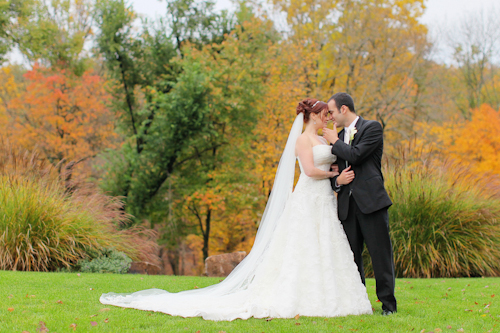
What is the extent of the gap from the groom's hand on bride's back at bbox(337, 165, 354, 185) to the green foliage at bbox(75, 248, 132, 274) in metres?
4.80

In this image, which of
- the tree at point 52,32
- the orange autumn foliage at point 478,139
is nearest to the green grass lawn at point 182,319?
the tree at point 52,32

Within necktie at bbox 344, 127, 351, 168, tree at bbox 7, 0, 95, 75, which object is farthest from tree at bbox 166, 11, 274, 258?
necktie at bbox 344, 127, 351, 168

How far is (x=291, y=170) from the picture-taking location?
16.8 feet

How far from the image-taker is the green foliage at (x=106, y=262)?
23.9 ft

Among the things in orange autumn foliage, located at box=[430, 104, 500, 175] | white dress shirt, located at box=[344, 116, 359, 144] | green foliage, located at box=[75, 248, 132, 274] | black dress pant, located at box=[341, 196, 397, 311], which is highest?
orange autumn foliage, located at box=[430, 104, 500, 175]

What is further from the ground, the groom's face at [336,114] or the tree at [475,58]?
the tree at [475,58]

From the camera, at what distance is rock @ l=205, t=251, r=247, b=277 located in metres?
7.87

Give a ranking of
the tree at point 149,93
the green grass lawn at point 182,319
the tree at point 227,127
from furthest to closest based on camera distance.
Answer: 1. the tree at point 227,127
2. the tree at point 149,93
3. the green grass lawn at point 182,319

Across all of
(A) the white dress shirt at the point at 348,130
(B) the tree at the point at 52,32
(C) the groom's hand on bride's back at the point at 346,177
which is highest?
(B) the tree at the point at 52,32

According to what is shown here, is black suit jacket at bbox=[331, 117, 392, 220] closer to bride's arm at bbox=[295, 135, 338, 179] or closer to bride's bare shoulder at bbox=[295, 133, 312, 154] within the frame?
bride's arm at bbox=[295, 135, 338, 179]

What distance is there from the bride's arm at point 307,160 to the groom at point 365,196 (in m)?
0.15

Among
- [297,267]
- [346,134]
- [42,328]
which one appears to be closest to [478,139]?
[346,134]

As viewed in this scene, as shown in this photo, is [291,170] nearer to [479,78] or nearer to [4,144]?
[4,144]

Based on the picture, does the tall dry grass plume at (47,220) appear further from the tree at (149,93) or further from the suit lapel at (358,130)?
the tree at (149,93)
